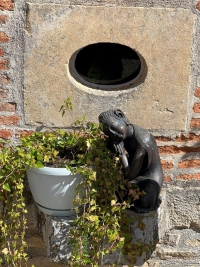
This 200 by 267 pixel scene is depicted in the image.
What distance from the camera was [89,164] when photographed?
8.47 ft

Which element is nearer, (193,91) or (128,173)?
(128,173)

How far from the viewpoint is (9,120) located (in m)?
2.91

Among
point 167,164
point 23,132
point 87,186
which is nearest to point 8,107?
point 23,132

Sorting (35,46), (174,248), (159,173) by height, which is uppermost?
(35,46)

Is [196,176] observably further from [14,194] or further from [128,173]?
[14,194]

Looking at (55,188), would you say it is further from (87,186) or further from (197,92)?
(197,92)

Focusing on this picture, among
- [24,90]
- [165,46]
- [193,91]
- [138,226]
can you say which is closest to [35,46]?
[24,90]

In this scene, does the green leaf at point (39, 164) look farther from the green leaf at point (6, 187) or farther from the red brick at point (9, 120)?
the red brick at point (9, 120)

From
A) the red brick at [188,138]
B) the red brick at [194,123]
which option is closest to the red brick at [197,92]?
the red brick at [194,123]

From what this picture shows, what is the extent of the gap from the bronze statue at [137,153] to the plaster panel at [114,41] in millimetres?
340

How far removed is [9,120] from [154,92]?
0.92m

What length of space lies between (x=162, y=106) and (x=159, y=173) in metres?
0.45

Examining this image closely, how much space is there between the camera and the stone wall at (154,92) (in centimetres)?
270

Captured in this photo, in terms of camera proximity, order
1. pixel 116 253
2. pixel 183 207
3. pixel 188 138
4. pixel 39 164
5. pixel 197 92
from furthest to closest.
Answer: pixel 183 207 < pixel 188 138 < pixel 197 92 < pixel 116 253 < pixel 39 164
